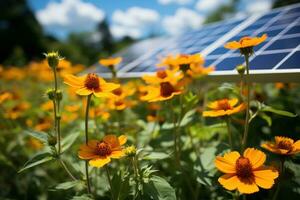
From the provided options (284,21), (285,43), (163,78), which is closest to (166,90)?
(163,78)

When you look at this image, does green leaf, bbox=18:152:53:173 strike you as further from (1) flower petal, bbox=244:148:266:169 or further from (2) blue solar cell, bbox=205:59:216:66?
(2) blue solar cell, bbox=205:59:216:66

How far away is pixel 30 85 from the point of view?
6.67 m

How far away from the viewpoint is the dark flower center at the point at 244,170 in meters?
1.28

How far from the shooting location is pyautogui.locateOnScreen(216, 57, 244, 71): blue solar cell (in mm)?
1915

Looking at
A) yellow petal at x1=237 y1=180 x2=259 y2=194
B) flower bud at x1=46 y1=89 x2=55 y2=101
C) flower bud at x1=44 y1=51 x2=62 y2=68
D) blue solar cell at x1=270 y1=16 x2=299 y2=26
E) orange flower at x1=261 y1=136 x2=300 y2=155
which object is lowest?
yellow petal at x1=237 y1=180 x2=259 y2=194

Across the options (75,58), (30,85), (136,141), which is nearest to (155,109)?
(136,141)

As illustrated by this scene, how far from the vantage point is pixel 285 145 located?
145 centimetres

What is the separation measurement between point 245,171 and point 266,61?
734 mm

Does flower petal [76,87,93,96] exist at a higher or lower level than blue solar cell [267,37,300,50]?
→ lower

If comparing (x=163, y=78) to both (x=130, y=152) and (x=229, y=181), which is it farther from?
(x=229, y=181)

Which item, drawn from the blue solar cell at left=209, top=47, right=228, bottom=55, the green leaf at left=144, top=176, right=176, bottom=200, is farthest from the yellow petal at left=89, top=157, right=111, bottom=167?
the blue solar cell at left=209, top=47, right=228, bottom=55

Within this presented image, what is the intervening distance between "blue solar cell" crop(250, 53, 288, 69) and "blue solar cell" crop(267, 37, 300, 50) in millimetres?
102

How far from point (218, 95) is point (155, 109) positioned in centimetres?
63

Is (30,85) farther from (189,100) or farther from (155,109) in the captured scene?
(189,100)
